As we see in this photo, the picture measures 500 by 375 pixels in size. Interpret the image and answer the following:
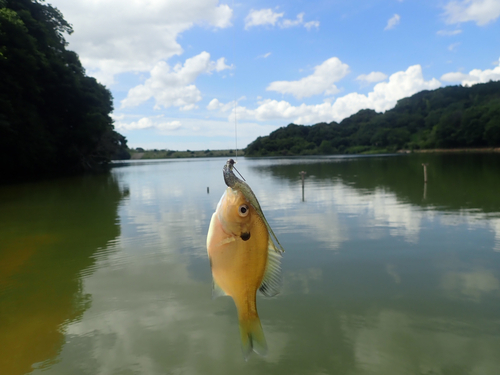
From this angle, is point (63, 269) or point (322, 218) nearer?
point (63, 269)

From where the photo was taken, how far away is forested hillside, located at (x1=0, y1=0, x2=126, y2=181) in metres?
23.2

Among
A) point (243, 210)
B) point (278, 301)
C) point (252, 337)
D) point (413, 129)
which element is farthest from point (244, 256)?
point (413, 129)

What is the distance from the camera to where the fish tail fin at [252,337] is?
4.60 ft

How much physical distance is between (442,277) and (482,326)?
1.96 m

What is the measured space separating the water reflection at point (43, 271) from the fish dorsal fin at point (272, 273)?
184 inches

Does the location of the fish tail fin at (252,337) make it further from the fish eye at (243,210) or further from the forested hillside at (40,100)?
the forested hillside at (40,100)

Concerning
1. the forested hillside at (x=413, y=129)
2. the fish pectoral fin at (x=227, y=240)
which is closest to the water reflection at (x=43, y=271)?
the fish pectoral fin at (x=227, y=240)

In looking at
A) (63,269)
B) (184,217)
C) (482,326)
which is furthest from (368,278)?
(184,217)

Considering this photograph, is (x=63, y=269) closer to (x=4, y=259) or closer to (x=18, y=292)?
(x=18, y=292)

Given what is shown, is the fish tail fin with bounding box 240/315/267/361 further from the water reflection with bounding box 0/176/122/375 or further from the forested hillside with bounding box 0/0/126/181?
the forested hillside with bounding box 0/0/126/181

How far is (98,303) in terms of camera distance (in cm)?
638

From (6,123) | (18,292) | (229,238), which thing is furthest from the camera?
(6,123)

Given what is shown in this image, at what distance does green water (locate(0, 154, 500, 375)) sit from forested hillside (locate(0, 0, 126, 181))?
16.1 meters

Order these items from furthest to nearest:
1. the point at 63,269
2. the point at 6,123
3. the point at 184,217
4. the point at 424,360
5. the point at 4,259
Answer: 1. the point at 6,123
2. the point at 184,217
3. the point at 4,259
4. the point at 63,269
5. the point at 424,360
